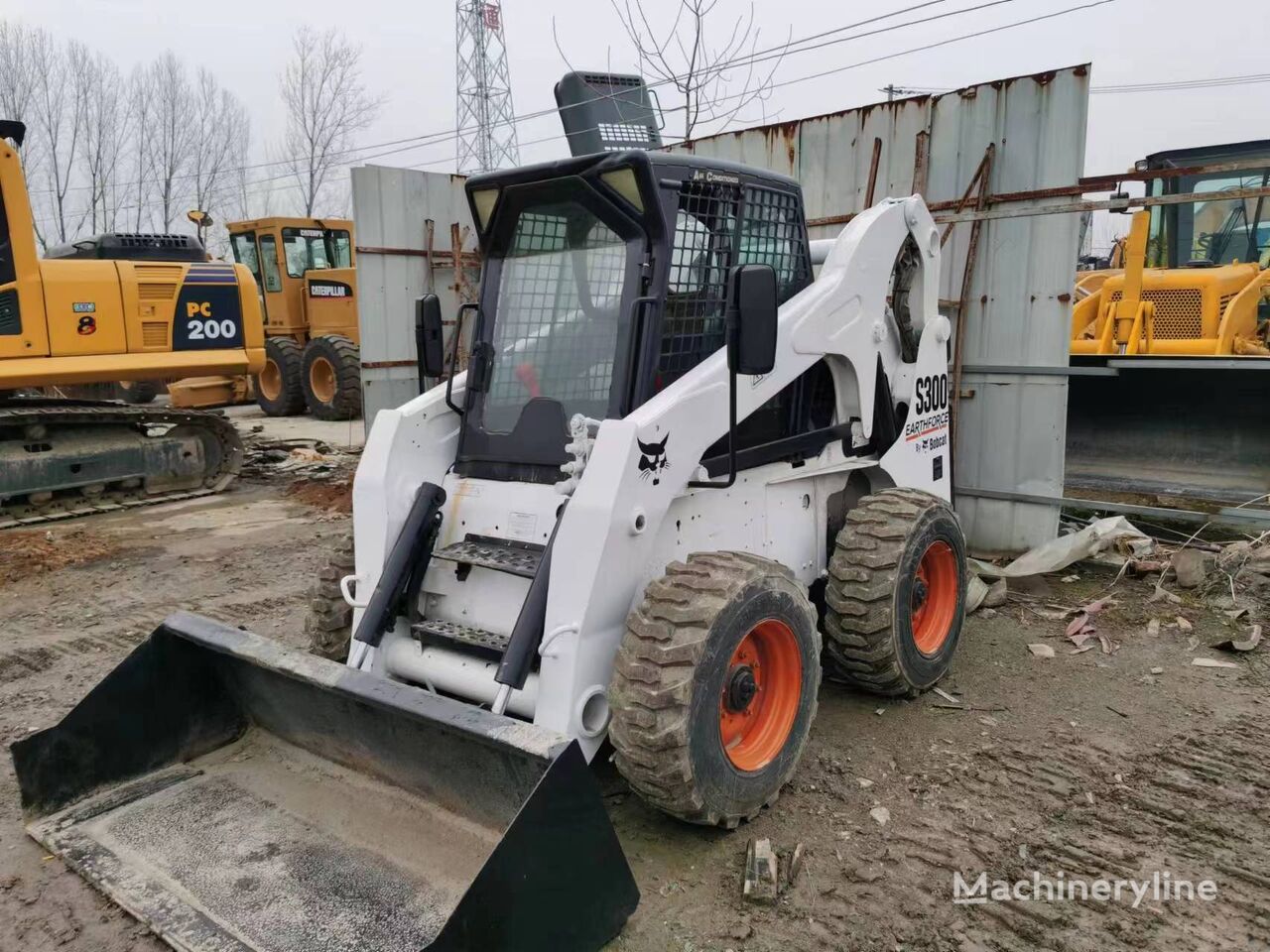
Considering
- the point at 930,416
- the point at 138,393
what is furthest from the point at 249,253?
the point at 930,416

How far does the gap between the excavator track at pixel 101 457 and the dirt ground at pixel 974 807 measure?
2.99 metres

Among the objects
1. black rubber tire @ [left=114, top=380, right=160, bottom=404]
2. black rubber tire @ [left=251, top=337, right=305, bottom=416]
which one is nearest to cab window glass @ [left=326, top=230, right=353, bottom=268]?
black rubber tire @ [left=251, top=337, right=305, bottom=416]

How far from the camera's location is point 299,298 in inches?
632

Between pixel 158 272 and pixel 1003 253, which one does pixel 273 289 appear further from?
pixel 1003 253

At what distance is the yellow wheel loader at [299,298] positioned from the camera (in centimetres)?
1553

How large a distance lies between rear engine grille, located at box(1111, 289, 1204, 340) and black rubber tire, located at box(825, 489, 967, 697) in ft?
16.4

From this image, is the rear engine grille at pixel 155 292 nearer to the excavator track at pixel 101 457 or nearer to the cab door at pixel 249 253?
the excavator track at pixel 101 457

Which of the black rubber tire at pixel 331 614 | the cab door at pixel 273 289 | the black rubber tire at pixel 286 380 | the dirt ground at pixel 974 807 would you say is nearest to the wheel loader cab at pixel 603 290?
the black rubber tire at pixel 331 614

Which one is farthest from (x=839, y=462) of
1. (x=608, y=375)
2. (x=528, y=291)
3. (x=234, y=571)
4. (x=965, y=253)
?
(x=234, y=571)

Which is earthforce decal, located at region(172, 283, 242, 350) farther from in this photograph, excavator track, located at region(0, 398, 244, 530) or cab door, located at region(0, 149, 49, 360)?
cab door, located at region(0, 149, 49, 360)

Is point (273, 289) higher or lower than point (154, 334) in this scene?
higher

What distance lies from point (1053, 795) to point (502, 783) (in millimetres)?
2049

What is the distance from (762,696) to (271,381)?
47.0 feet

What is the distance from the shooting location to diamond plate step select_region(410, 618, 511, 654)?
132 inches
